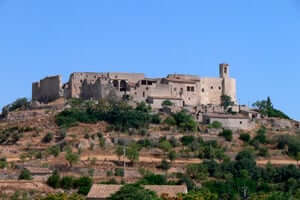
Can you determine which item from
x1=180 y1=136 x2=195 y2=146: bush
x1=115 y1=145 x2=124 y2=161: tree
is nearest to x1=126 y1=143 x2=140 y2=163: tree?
x1=115 y1=145 x2=124 y2=161: tree

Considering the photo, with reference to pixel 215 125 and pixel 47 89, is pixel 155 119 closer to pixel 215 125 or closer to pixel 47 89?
pixel 215 125

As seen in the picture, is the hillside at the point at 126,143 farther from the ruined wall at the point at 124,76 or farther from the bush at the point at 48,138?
the ruined wall at the point at 124,76

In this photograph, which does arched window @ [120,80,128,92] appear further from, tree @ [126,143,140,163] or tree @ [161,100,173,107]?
tree @ [126,143,140,163]

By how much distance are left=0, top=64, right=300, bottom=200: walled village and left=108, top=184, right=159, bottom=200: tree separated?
9.89ft

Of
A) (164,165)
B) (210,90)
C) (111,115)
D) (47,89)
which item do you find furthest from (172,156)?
(47,89)

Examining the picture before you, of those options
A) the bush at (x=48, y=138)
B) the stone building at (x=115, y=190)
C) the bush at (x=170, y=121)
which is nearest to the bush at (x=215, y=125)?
the bush at (x=170, y=121)

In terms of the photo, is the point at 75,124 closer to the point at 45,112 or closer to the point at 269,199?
the point at 45,112

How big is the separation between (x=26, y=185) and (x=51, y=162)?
23.1ft

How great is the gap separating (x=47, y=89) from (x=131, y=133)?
11523 millimetres

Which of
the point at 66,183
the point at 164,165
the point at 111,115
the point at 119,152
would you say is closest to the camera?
the point at 66,183

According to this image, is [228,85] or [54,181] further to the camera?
[228,85]

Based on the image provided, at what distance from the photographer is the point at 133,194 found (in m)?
45.7

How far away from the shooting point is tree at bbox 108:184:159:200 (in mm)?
45375

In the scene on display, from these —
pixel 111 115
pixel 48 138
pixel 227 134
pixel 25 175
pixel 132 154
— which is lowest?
pixel 25 175
